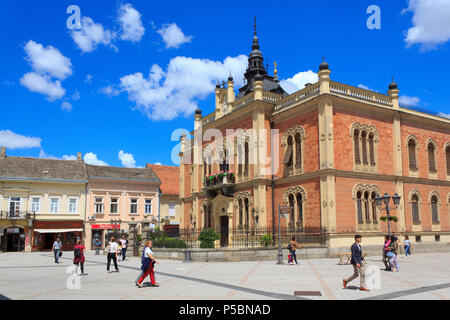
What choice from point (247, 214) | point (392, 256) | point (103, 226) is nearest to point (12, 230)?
point (103, 226)

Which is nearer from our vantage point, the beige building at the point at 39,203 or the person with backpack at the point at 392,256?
the person with backpack at the point at 392,256

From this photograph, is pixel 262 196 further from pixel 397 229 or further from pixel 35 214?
pixel 35 214

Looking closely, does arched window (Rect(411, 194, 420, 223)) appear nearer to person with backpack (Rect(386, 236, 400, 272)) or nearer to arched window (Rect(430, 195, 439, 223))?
arched window (Rect(430, 195, 439, 223))

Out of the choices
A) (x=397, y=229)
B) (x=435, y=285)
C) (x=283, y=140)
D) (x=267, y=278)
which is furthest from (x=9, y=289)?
(x=397, y=229)

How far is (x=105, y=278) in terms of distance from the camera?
15562 mm

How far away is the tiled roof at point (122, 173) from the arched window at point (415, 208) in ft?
104

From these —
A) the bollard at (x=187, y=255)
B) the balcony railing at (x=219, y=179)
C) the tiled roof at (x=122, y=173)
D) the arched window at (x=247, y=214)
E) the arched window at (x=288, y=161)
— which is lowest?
the bollard at (x=187, y=255)

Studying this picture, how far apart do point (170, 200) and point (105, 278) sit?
38.4 metres

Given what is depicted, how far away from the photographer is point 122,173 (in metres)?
51.8

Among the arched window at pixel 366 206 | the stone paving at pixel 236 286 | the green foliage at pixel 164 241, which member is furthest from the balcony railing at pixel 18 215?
the arched window at pixel 366 206

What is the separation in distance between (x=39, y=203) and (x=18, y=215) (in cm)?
252

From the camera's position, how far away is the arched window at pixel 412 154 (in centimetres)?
3036

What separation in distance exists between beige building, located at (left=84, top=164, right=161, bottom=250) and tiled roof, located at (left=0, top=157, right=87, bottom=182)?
157 cm

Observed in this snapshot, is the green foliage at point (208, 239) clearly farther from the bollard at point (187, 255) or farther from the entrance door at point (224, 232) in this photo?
the entrance door at point (224, 232)
